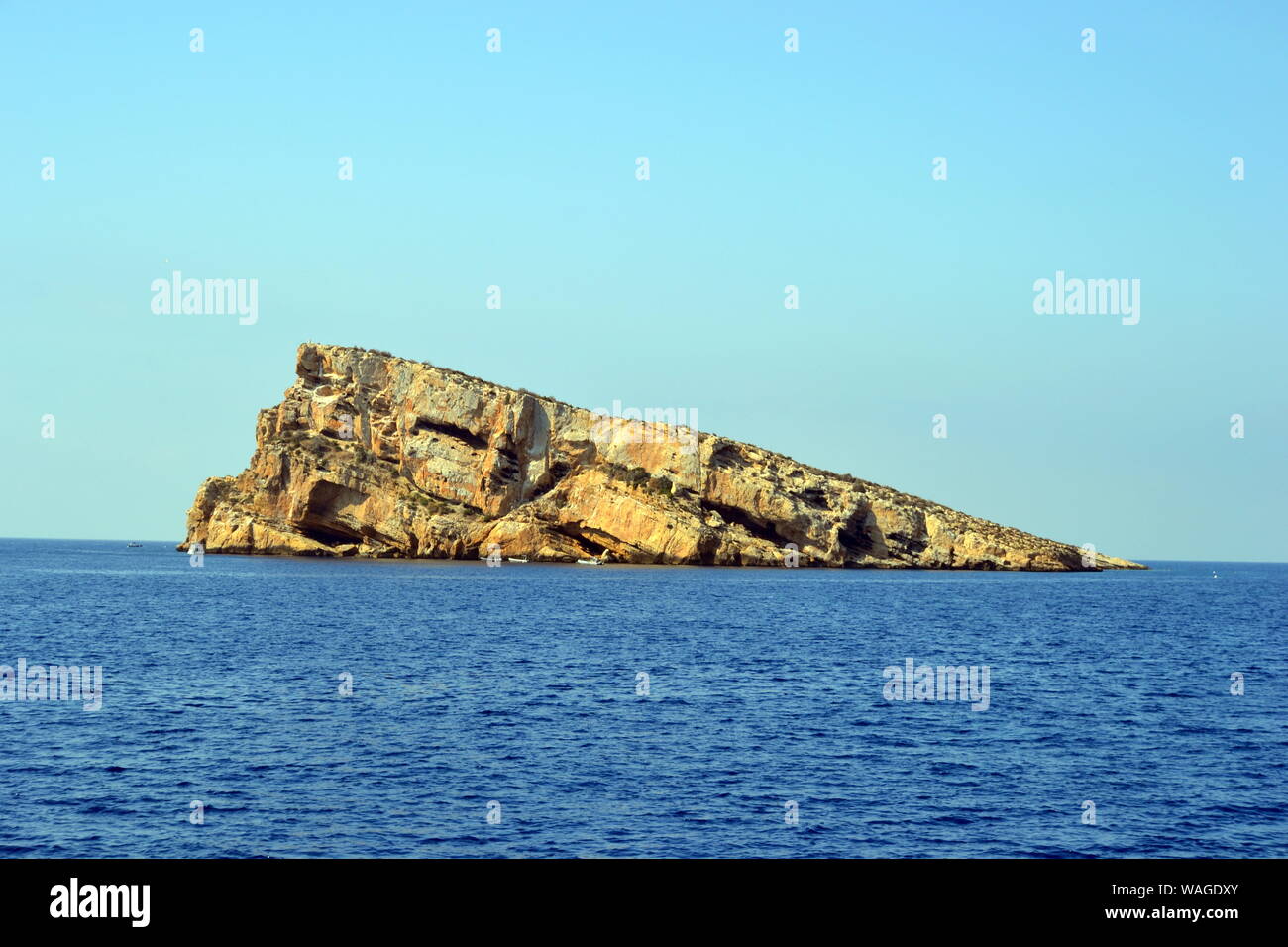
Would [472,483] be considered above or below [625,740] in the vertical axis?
above

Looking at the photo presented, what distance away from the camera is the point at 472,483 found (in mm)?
147250

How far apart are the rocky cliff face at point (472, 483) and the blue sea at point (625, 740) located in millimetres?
66749

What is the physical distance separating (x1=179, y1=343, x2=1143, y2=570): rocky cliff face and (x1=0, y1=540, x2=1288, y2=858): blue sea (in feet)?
219

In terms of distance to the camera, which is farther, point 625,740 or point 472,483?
point 472,483

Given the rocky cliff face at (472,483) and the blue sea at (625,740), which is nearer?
the blue sea at (625,740)

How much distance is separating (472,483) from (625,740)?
115 metres

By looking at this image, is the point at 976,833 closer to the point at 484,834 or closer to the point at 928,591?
the point at 484,834

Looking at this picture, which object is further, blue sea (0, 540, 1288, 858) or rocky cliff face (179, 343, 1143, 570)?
rocky cliff face (179, 343, 1143, 570)

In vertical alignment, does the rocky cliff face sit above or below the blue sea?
above

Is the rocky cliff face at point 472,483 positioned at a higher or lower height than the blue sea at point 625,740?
higher

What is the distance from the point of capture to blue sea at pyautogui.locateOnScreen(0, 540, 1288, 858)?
25031 mm

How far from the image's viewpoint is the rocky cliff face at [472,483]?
144375mm

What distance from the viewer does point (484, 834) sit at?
968 inches
